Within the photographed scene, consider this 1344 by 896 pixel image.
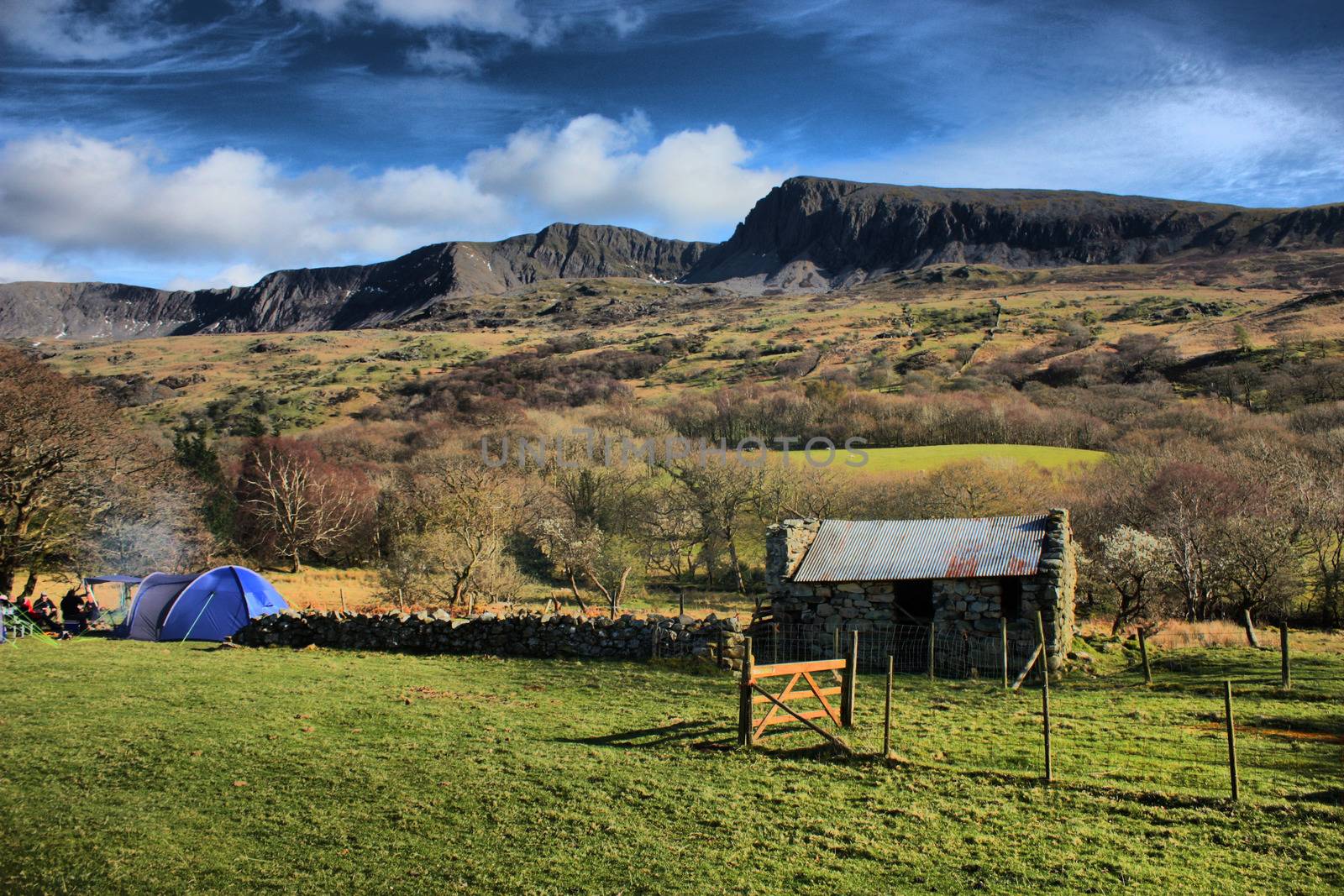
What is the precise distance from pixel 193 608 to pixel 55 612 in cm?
448

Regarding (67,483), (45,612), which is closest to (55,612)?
(45,612)

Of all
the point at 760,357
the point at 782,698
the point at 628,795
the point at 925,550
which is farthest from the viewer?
the point at 760,357

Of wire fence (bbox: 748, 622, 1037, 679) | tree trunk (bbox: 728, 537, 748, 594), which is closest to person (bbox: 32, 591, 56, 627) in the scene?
wire fence (bbox: 748, 622, 1037, 679)

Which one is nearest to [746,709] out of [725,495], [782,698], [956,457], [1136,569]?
[782,698]

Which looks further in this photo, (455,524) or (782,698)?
(455,524)

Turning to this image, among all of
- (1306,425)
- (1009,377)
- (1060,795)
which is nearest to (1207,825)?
(1060,795)

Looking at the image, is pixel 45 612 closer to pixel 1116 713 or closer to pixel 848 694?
pixel 848 694

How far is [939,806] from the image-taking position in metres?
9.53

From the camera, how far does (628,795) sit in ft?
32.6

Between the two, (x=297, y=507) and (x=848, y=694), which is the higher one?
(x=297, y=507)

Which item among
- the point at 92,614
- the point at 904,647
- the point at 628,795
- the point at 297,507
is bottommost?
the point at 904,647

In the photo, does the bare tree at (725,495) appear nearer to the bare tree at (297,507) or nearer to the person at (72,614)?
the bare tree at (297,507)

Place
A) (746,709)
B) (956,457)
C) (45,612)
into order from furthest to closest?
(956,457)
(45,612)
(746,709)

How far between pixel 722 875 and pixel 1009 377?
134 meters
